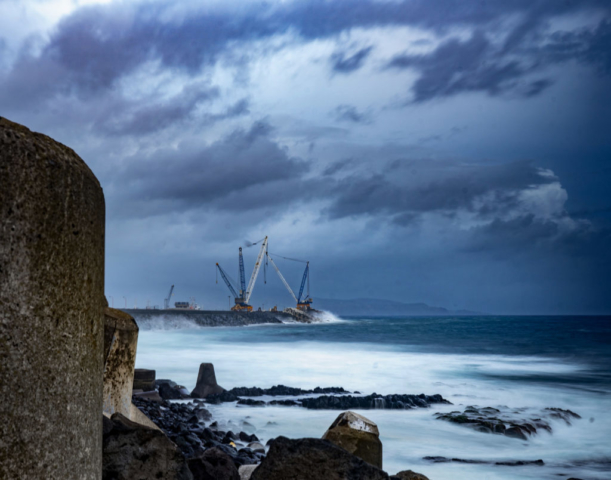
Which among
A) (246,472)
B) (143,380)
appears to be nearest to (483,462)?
(246,472)

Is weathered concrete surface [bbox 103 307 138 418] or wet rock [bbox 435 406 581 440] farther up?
weathered concrete surface [bbox 103 307 138 418]

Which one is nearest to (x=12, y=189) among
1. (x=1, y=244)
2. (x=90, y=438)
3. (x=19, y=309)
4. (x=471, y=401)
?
(x=1, y=244)

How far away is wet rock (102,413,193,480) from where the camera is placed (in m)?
2.69

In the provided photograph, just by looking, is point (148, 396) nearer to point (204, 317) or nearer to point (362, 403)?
point (362, 403)

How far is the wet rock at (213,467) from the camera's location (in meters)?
3.44

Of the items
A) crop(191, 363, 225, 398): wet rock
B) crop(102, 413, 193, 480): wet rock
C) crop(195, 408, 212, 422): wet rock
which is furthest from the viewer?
crop(191, 363, 225, 398): wet rock

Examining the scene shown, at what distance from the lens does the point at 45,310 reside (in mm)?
1782

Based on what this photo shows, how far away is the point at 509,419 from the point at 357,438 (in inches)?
415

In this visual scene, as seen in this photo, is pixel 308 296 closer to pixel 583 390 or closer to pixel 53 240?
pixel 583 390

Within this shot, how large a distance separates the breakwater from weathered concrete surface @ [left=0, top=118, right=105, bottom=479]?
299ft

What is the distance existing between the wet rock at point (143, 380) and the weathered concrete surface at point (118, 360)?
8376 millimetres

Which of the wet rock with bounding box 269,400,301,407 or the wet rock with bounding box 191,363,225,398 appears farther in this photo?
the wet rock with bounding box 191,363,225,398

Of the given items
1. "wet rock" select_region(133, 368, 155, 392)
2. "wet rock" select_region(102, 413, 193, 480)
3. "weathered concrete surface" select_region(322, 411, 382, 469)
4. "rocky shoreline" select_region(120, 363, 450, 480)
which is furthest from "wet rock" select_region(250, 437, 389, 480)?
"wet rock" select_region(133, 368, 155, 392)

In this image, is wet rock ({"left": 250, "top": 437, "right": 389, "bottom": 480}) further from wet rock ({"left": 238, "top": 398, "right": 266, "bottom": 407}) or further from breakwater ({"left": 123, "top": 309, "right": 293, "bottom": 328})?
breakwater ({"left": 123, "top": 309, "right": 293, "bottom": 328})
